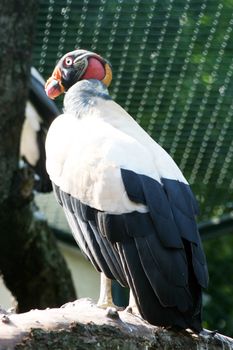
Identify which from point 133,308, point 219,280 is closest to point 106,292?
point 133,308

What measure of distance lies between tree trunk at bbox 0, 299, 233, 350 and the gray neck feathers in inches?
26.6

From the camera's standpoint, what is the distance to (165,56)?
15.4 feet

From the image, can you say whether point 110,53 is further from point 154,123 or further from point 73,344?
point 73,344

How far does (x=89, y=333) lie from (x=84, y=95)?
980 mm

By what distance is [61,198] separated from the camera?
3.32m

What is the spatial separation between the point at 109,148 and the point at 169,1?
5.01 feet

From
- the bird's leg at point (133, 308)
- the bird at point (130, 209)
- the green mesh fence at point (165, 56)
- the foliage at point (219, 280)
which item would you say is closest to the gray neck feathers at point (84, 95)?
the bird at point (130, 209)

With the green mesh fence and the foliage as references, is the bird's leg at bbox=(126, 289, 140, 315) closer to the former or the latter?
the green mesh fence

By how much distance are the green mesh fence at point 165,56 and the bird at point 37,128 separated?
0.35 feet

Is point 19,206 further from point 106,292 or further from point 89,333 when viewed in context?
point 89,333

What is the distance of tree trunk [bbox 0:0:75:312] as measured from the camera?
4.25 meters

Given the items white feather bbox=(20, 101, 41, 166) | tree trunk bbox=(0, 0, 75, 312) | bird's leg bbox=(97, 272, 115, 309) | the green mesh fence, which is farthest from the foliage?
bird's leg bbox=(97, 272, 115, 309)

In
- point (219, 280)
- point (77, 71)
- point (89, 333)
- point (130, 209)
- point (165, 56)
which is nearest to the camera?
point (89, 333)

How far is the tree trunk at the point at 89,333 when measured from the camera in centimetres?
262
